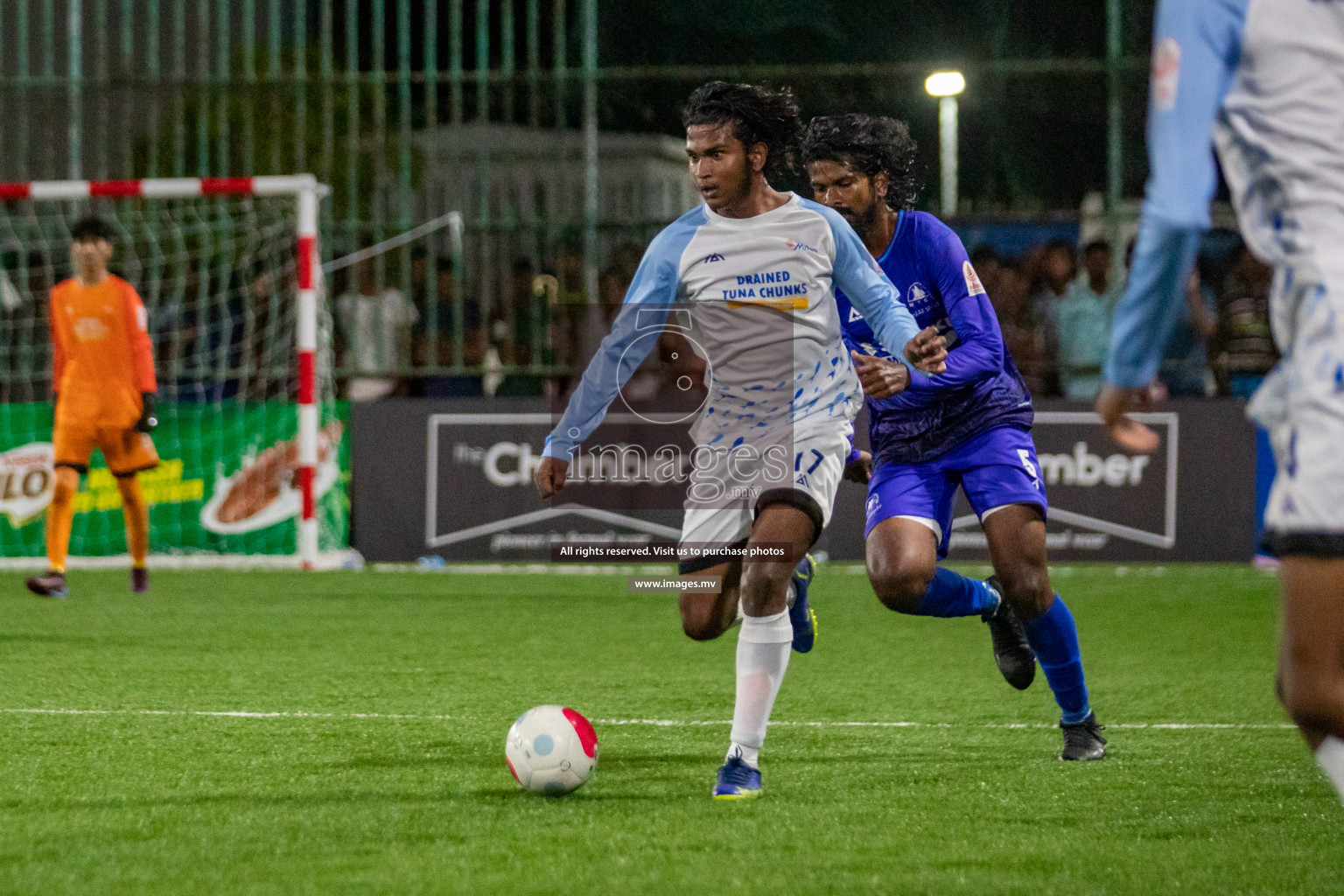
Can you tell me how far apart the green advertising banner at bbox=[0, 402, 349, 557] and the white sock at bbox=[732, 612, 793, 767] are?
23.8ft

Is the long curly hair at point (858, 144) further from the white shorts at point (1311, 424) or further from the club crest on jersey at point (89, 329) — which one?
the club crest on jersey at point (89, 329)

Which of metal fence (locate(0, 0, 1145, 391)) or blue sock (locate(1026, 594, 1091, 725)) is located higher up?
metal fence (locate(0, 0, 1145, 391))

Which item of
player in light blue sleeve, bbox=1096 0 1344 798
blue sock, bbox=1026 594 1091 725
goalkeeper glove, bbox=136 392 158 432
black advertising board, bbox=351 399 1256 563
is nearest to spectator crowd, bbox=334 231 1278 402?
black advertising board, bbox=351 399 1256 563

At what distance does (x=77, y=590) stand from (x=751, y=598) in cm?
652

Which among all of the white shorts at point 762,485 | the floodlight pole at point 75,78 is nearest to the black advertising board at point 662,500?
the floodlight pole at point 75,78

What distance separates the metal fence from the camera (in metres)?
11.7

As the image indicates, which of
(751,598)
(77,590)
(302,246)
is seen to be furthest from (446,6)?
(751,598)

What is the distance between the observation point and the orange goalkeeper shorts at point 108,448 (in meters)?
9.12

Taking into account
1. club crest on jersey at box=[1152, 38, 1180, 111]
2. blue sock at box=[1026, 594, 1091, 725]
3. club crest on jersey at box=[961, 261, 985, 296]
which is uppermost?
club crest on jersey at box=[1152, 38, 1180, 111]

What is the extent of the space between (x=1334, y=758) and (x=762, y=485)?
2044 mm

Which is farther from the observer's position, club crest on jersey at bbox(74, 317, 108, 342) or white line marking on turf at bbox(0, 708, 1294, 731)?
club crest on jersey at bbox(74, 317, 108, 342)

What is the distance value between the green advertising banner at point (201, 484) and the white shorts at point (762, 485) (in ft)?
23.0

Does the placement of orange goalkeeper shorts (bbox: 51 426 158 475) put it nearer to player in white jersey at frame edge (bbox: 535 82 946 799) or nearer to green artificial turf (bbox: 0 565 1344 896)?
green artificial turf (bbox: 0 565 1344 896)

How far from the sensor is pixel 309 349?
10125 millimetres
